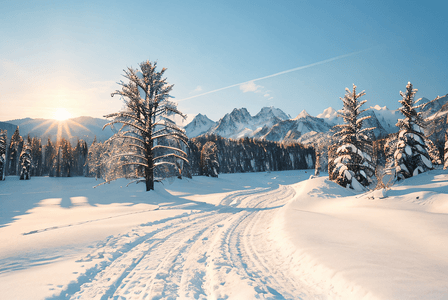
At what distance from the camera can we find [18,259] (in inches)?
167

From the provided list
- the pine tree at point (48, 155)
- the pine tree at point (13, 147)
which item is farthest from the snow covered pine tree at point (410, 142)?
the pine tree at point (48, 155)

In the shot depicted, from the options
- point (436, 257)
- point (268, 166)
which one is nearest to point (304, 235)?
point (436, 257)

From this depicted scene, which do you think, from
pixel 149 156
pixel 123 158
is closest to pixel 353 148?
pixel 149 156

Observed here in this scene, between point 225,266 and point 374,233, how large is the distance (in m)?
4.46

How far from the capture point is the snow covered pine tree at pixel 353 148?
17984 millimetres

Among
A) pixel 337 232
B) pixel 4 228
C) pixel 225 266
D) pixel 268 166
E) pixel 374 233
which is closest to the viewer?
pixel 225 266

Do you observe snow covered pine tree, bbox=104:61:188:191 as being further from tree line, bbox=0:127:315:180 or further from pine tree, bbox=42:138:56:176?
pine tree, bbox=42:138:56:176

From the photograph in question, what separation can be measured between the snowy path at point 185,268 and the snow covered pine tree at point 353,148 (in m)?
14.5

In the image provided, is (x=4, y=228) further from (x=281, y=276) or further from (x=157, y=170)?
(x=157, y=170)

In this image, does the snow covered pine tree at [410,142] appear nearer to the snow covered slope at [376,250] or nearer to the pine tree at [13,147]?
the snow covered slope at [376,250]

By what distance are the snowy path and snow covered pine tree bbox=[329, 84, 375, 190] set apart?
14537mm

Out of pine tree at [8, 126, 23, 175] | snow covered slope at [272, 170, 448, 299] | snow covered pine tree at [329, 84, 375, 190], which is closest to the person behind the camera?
snow covered slope at [272, 170, 448, 299]

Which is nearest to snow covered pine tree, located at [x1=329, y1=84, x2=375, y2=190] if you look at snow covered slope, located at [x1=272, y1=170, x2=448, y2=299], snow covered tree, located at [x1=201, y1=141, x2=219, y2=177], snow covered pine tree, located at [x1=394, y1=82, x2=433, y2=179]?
snow covered pine tree, located at [x1=394, y1=82, x2=433, y2=179]

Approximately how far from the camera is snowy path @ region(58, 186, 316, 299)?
135 inches
